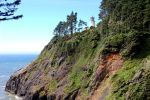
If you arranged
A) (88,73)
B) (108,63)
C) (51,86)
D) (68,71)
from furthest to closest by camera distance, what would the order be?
1. (51,86)
2. (68,71)
3. (88,73)
4. (108,63)

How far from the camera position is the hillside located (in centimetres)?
5834

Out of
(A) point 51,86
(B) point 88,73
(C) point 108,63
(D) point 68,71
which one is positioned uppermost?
(C) point 108,63

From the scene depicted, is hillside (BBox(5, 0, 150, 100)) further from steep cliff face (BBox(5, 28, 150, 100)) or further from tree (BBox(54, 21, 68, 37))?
tree (BBox(54, 21, 68, 37))

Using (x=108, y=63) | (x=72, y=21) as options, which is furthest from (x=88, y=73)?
(x=72, y=21)

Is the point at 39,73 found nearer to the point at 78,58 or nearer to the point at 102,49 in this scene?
the point at 78,58

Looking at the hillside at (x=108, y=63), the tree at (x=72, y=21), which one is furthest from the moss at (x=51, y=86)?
the tree at (x=72, y=21)

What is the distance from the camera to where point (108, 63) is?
2726 inches

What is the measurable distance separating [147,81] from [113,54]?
53.1ft

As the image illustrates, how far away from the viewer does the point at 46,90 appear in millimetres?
88562

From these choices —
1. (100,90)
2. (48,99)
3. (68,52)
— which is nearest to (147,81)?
(100,90)

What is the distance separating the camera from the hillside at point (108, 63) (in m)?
58.3

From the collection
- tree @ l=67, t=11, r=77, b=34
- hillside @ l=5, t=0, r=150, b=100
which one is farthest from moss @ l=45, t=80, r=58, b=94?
tree @ l=67, t=11, r=77, b=34

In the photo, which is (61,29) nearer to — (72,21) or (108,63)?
(72,21)

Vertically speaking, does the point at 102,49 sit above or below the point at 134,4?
below
